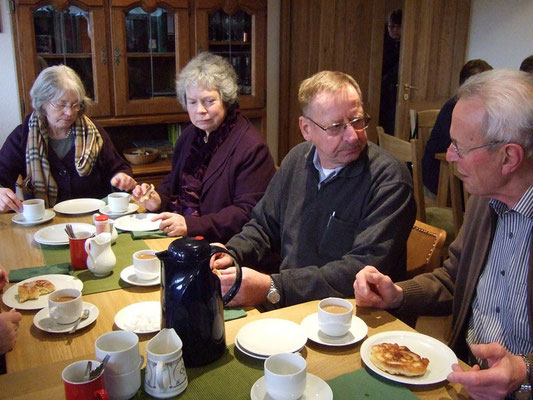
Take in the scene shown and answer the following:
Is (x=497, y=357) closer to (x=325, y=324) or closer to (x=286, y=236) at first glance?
(x=325, y=324)

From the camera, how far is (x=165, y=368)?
3.07ft

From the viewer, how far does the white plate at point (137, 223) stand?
1943 mm

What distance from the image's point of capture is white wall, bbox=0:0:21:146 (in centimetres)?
299

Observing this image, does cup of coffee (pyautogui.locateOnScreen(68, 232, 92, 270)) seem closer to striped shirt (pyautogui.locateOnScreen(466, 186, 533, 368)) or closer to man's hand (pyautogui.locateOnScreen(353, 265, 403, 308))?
man's hand (pyautogui.locateOnScreen(353, 265, 403, 308))

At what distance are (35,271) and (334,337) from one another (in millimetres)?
911

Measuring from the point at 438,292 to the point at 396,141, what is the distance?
150cm

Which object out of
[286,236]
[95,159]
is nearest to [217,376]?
[286,236]

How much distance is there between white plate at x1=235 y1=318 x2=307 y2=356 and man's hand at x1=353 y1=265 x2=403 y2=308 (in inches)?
7.9

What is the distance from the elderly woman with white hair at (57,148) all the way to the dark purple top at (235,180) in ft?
1.53

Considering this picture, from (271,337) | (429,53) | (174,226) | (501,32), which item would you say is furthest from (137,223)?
(501,32)

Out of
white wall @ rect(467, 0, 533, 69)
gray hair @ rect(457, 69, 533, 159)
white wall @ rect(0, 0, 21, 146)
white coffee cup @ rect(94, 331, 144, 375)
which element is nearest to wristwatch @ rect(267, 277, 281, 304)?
white coffee cup @ rect(94, 331, 144, 375)

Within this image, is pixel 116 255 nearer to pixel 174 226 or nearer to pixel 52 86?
pixel 174 226

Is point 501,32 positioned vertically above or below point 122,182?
above

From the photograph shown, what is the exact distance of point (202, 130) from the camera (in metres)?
2.49
